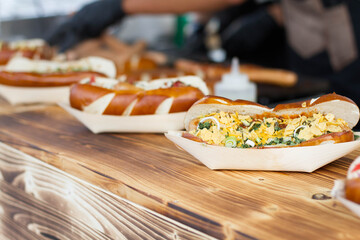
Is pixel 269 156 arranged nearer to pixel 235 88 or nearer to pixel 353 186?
pixel 353 186

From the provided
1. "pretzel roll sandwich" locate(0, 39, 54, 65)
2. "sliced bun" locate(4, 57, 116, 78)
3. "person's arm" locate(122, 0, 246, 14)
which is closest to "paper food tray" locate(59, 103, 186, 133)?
"sliced bun" locate(4, 57, 116, 78)

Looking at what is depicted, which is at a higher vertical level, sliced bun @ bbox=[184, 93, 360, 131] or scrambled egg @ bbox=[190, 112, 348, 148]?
sliced bun @ bbox=[184, 93, 360, 131]

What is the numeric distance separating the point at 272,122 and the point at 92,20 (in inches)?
83.0

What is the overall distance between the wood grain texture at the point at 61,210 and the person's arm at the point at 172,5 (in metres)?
1.76

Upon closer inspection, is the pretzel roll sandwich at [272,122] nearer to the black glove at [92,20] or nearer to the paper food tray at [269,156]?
the paper food tray at [269,156]

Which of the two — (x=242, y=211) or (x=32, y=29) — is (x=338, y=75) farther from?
(x=32, y=29)

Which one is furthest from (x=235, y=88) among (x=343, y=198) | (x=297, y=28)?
(x=297, y=28)

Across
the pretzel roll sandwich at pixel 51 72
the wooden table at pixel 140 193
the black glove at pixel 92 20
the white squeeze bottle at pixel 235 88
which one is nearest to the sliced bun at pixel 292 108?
the wooden table at pixel 140 193

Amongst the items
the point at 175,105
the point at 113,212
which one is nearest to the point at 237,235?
the point at 113,212

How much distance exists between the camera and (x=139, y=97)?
122 cm

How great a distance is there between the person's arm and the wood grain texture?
1.76 m

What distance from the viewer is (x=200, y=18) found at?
4.68 metres

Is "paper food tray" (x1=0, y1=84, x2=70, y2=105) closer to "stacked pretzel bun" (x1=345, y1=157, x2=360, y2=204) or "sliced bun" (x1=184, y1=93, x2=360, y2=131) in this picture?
"sliced bun" (x1=184, y1=93, x2=360, y2=131)

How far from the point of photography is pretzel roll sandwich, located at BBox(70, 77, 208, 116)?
3.93ft
